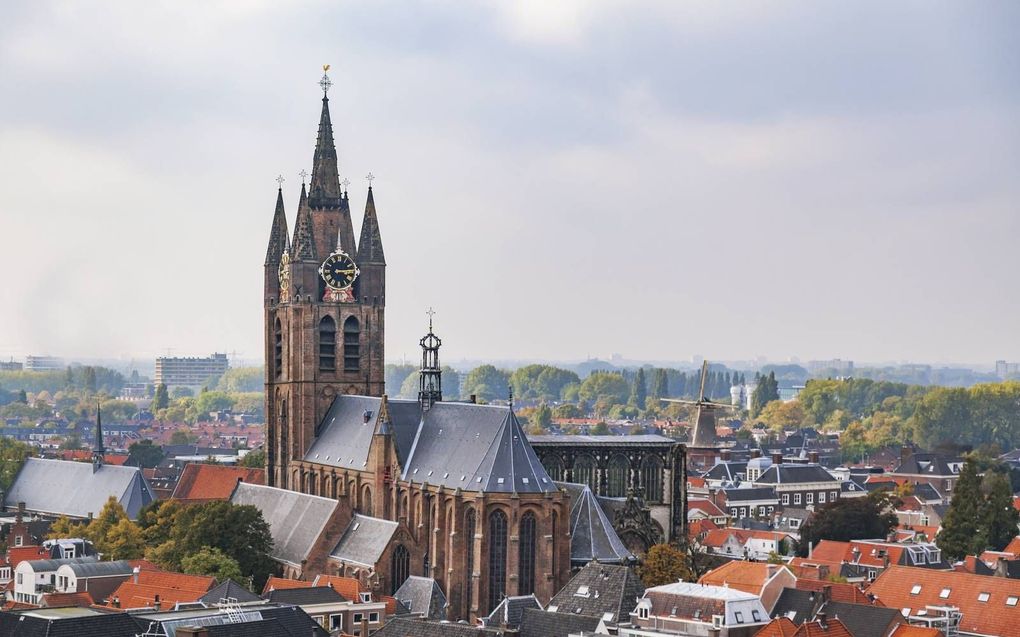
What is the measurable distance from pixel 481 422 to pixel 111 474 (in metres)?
45.1

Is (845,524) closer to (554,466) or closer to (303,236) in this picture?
(554,466)

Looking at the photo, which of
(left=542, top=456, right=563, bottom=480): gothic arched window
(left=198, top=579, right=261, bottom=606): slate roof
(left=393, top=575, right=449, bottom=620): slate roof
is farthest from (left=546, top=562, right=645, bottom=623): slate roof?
(left=542, top=456, right=563, bottom=480): gothic arched window

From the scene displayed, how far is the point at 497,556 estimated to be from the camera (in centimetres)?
9275

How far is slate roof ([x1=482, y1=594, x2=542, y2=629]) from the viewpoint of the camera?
84500 mm

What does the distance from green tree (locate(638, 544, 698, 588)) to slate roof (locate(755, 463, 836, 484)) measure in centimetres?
7621

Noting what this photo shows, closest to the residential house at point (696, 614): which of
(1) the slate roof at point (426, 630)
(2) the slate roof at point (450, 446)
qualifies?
(1) the slate roof at point (426, 630)

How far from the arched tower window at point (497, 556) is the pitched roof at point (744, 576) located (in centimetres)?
959

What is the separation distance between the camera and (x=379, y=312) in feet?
382

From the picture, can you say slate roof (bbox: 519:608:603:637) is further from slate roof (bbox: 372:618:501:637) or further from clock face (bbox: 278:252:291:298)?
clock face (bbox: 278:252:291:298)

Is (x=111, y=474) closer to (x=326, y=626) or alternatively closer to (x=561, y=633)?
(x=326, y=626)

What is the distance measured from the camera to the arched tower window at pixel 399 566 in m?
95.2

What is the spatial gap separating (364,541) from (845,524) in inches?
1588

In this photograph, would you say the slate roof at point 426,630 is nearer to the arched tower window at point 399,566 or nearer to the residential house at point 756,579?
the arched tower window at point 399,566

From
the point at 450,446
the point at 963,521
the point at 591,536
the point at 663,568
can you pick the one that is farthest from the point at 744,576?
the point at 963,521
